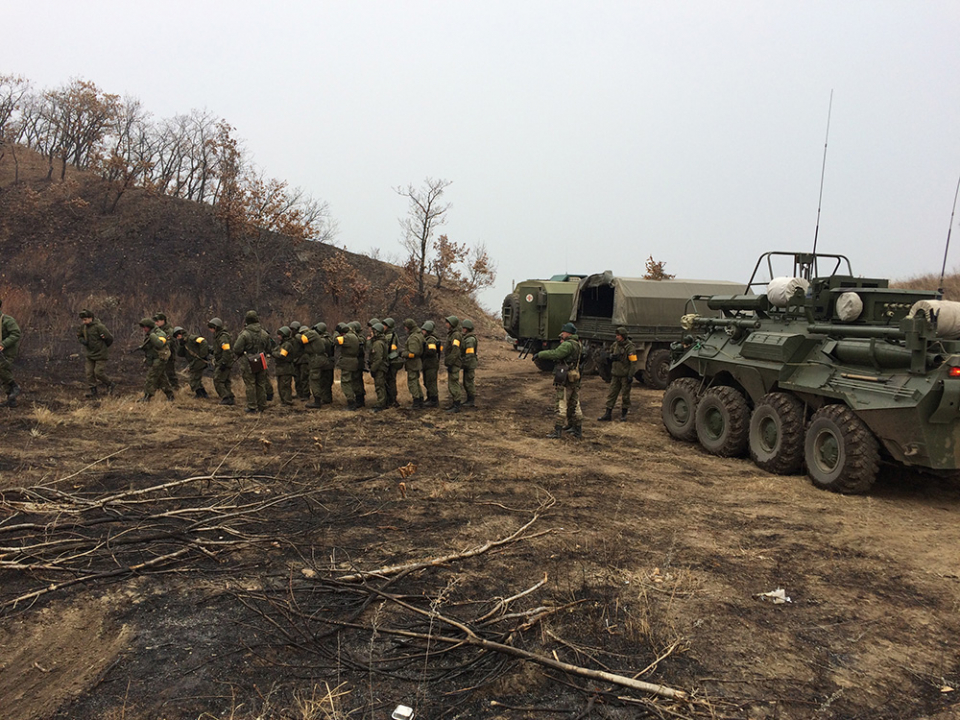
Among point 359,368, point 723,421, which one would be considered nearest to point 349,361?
point 359,368

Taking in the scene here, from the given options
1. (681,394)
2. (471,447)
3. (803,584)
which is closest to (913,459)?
(803,584)

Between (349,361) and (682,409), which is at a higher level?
(349,361)

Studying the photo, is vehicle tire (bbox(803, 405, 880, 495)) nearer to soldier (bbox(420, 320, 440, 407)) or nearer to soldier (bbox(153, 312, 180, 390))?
soldier (bbox(420, 320, 440, 407))

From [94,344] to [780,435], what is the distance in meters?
11.5

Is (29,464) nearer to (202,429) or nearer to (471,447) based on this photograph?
(202,429)

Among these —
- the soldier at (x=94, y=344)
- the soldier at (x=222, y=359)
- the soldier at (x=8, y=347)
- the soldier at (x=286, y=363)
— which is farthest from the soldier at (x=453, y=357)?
the soldier at (x=8, y=347)

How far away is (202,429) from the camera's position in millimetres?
11219

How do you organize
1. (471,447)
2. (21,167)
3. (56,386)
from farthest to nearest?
1. (21,167)
2. (56,386)
3. (471,447)

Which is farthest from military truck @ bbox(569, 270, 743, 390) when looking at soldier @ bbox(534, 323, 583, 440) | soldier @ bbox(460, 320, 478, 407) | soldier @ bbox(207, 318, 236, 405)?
soldier @ bbox(207, 318, 236, 405)

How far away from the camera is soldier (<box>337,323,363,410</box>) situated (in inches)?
509

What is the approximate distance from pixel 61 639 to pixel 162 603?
624 mm

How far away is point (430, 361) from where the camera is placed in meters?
13.7

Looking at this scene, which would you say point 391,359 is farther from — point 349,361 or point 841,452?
point 841,452

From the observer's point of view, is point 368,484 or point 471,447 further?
point 471,447
